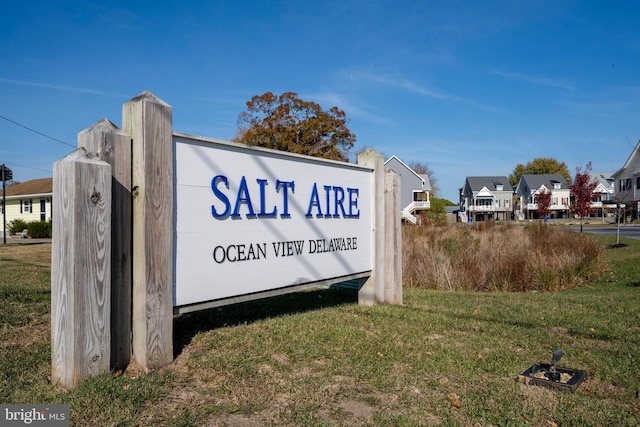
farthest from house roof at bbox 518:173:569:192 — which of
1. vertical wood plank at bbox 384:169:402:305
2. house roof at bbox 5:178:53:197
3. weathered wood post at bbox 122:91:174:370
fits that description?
weathered wood post at bbox 122:91:174:370

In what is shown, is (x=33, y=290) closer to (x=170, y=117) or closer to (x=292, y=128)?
(x=170, y=117)

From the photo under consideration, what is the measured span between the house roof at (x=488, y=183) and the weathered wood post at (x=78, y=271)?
3141 inches

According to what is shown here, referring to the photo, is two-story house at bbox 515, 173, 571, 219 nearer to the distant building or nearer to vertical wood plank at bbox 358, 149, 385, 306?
the distant building

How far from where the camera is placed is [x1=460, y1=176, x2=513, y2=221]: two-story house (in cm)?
7738

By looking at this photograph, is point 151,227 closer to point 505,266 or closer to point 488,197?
point 505,266

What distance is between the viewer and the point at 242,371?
3957 mm

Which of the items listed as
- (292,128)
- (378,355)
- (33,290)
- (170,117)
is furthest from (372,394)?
(292,128)

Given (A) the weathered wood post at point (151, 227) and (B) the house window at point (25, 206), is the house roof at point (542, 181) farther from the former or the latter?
(A) the weathered wood post at point (151, 227)

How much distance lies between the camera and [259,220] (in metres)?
5.16

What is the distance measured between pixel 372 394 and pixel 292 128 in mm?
37807

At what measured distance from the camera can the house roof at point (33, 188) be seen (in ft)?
120

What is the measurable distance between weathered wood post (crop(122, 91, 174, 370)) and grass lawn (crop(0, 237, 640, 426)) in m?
0.26

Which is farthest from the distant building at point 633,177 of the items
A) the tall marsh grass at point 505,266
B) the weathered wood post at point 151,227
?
the weathered wood post at point 151,227

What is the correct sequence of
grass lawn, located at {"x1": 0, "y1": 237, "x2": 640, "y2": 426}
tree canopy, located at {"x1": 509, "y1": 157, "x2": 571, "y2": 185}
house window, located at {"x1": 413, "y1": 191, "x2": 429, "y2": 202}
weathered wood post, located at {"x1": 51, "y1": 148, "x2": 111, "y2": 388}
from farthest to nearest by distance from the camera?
tree canopy, located at {"x1": 509, "y1": 157, "x2": 571, "y2": 185} < house window, located at {"x1": 413, "y1": 191, "x2": 429, "y2": 202} < weathered wood post, located at {"x1": 51, "y1": 148, "x2": 111, "y2": 388} < grass lawn, located at {"x1": 0, "y1": 237, "x2": 640, "y2": 426}
